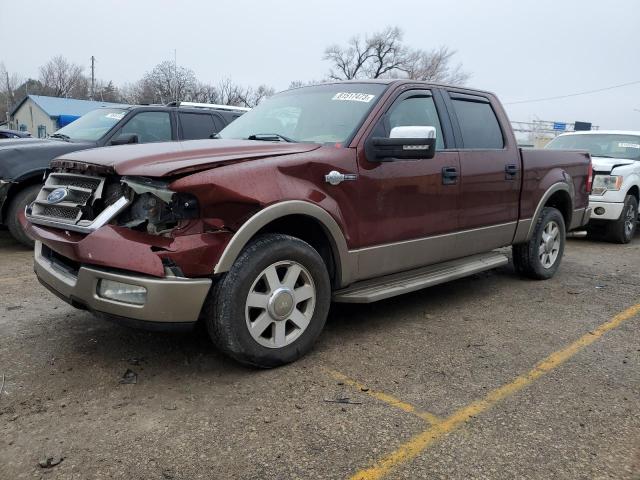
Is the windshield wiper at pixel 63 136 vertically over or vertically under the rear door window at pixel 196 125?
under

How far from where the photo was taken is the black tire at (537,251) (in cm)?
568

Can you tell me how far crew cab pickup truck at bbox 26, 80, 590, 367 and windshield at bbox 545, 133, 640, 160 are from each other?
5.21m

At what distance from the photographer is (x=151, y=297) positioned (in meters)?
2.84

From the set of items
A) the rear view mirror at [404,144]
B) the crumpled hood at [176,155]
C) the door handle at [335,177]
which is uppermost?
the rear view mirror at [404,144]

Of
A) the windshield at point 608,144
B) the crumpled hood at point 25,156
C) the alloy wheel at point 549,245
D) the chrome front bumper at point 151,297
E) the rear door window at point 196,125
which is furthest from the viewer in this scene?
the windshield at point 608,144

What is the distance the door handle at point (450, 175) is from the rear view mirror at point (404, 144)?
0.60 meters

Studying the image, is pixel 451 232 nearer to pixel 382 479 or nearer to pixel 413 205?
pixel 413 205

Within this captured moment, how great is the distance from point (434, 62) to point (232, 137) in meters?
57.1

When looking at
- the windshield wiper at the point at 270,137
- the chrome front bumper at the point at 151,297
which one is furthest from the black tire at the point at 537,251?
the chrome front bumper at the point at 151,297

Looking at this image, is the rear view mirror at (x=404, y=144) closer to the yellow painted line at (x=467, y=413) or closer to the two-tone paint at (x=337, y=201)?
the two-tone paint at (x=337, y=201)

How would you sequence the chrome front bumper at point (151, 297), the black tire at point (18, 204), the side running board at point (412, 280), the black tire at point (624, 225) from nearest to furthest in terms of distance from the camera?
the chrome front bumper at point (151, 297)
the side running board at point (412, 280)
the black tire at point (18, 204)
the black tire at point (624, 225)

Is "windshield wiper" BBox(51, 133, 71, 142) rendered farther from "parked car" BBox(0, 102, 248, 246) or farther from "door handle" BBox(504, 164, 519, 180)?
"door handle" BBox(504, 164, 519, 180)

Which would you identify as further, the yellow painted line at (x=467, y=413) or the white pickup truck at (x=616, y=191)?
the white pickup truck at (x=616, y=191)

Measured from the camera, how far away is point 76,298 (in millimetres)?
3070
